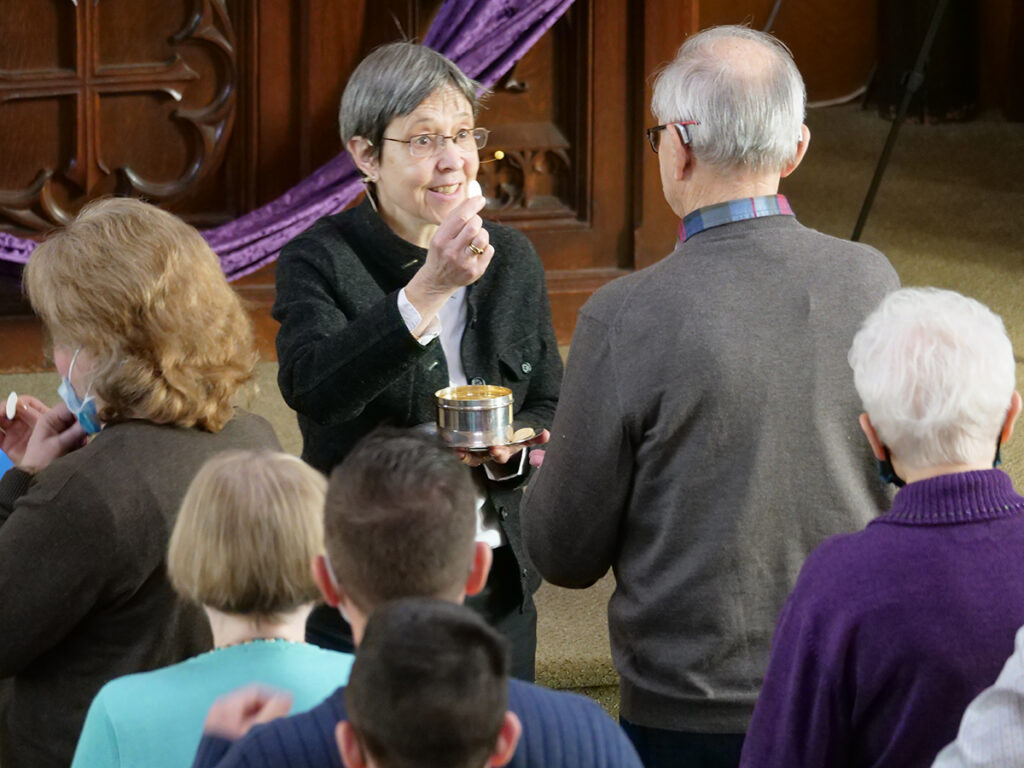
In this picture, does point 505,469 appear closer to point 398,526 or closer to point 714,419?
point 714,419

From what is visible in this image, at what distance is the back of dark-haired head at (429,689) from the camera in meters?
1.20

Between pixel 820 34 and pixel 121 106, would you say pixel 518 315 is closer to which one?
pixel 121 106

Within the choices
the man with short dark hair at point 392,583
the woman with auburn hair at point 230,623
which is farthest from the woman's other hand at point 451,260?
the man with short dark hair at point 392,583

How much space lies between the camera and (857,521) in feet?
6.69

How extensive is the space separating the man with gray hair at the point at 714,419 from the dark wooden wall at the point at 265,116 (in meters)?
2.45

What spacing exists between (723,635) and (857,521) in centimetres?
23

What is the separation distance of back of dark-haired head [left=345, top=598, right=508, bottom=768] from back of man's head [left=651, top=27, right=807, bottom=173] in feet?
3.31

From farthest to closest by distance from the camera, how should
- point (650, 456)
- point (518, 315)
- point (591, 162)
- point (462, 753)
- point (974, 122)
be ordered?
point (974, 122) → point (591, 162) → point (518, 315) → point (650, 456) → point (462, 753)

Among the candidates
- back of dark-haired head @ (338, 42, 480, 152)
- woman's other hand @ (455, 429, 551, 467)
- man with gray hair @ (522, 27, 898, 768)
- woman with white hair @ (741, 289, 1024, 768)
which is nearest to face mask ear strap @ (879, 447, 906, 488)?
woman with white hair @ (741, 289, 1024, 768)

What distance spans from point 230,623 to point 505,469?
92 centimetres

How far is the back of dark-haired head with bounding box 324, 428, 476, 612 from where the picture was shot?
144 centimetres

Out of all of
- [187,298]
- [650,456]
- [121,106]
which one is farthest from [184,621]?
[121,106]

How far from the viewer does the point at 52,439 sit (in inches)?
86.7

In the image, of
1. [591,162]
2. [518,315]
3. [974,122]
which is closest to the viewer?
[518,315]
